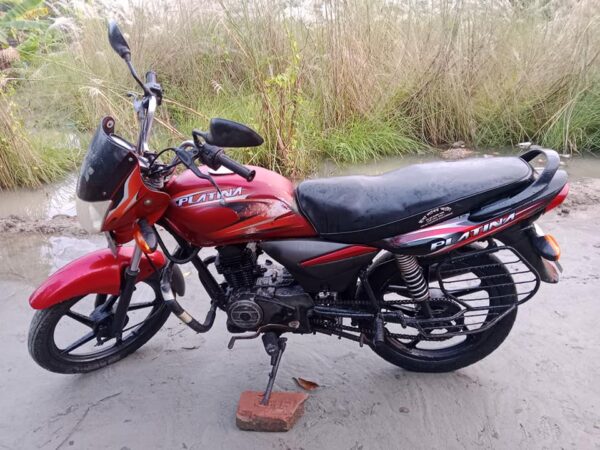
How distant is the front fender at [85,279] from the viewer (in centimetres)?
213

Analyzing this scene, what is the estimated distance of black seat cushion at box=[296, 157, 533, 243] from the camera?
1853 mm

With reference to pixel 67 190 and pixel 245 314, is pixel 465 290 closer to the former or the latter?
pixel 245 314

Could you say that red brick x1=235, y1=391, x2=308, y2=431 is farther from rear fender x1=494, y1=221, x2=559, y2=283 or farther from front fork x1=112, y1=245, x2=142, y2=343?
rear fender x1=494, y1=221, x2=559, y2=283

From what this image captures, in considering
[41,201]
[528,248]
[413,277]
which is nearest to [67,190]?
[41,201]

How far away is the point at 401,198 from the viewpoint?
1871mm

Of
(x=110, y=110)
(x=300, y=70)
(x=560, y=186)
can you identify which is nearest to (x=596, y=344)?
(x=560, y=186)

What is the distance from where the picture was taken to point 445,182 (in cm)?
189

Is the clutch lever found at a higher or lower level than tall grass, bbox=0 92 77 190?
higher

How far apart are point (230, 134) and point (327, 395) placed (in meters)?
1.20

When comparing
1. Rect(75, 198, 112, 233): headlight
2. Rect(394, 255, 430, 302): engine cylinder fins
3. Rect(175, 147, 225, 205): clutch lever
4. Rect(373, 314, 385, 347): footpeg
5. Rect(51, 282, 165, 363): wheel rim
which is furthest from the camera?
Rect(51, 282, 165, 363): wheel rim

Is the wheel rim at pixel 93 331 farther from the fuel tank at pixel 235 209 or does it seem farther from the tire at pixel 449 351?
the tire at pixel 449 351

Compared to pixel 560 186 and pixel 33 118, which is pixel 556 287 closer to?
pixel 560 186

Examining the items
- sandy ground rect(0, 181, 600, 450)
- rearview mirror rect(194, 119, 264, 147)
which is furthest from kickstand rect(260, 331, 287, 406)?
rearview mirror rect(194, 119, 264, 147)

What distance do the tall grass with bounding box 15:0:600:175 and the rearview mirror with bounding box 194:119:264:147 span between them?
9.47ft
